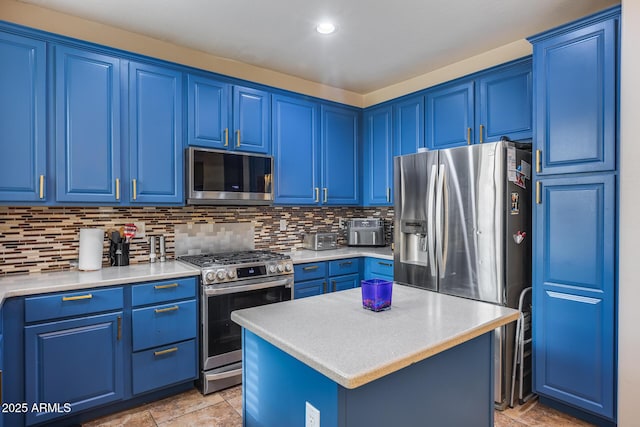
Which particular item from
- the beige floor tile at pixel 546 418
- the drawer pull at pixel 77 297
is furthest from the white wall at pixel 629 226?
the drawer pull at pixel 77 297

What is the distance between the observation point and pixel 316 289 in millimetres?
3275

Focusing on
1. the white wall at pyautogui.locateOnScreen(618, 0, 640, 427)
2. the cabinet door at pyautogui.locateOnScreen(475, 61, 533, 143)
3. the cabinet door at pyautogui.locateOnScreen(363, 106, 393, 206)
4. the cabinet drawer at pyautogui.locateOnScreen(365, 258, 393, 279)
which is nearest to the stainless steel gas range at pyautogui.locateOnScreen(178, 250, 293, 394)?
the cabinet drawer at pyautogui.locateOnScreen(365, 258, 393, 279)

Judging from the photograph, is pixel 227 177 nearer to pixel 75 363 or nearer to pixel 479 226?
pixel 75 363

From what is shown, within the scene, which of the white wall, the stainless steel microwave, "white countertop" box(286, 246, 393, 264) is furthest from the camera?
"white countertop" box(286, 246, 393, 264)

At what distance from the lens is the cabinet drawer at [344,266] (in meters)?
3.38

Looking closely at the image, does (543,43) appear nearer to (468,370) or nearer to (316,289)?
(468,370)

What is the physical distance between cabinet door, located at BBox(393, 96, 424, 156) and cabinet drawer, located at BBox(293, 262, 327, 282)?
138 cm

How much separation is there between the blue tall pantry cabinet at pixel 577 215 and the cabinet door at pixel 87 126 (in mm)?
2820

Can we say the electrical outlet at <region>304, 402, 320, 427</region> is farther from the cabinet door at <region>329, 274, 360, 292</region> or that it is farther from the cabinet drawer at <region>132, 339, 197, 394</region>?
the cabinet door at <region>329, 274, 360, 292</region>

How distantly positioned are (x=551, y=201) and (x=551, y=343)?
90 cm

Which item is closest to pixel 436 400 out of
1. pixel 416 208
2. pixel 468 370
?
pixel 468 370

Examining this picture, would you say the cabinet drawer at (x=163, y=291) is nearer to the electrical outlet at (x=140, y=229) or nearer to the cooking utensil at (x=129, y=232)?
the cooking utensil at (x=129, y=232)

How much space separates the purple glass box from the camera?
1.49 metres

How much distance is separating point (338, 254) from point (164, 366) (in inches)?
66.8
